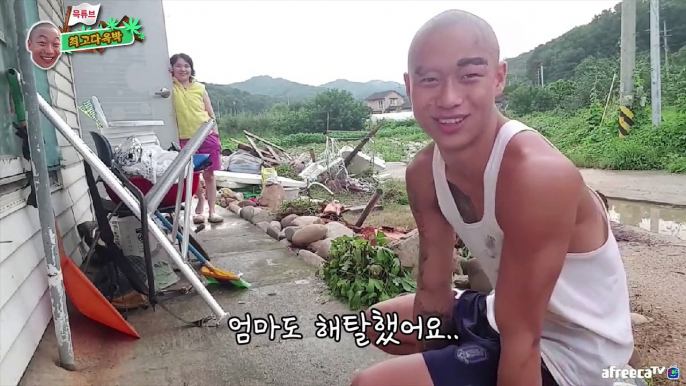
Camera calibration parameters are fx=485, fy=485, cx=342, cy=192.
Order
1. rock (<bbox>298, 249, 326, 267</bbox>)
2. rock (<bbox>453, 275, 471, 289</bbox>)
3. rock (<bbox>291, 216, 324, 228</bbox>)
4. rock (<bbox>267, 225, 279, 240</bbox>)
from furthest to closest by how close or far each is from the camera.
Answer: rock (<bbox>291, 216, 324, 228</bbox>)
rock (<bbox>267, 225, 279, 240</bbox>)
rock (<bbox>298, 249, 326, 267</bbox>)
rock (<bbox>453, 275, 471, 289</bbox>)

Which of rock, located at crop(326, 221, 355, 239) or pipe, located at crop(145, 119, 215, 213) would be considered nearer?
pipe, located at crop(145, 119, 215, 213)

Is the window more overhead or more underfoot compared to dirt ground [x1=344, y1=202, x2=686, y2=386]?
more overhead

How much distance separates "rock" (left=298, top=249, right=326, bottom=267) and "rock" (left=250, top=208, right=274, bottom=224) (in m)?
1.42

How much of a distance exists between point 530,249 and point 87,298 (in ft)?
5.96

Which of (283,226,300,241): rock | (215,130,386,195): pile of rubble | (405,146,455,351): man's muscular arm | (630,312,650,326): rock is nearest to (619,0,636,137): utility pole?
(215,130,386,195): pile of rubble

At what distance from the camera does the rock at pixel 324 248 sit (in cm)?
343

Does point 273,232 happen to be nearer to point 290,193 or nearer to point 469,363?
point 290,193

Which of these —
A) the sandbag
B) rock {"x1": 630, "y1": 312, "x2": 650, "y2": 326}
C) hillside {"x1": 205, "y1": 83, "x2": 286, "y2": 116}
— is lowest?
rock {"x1": 630, "y1": 312, "x2": 650, "y2": 326}

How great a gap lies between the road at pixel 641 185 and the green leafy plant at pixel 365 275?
4.31 metres

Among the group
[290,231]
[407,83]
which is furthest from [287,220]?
[407,83]

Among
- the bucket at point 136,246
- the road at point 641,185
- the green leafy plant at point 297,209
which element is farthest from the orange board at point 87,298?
the road at point 641,185

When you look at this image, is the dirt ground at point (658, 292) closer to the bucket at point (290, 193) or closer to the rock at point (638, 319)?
the rock at point (638, 319)

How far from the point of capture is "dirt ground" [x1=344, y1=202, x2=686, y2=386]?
2.03 m

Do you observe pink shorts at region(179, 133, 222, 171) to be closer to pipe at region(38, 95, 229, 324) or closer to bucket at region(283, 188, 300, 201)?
pipe at region(38, 95, 229, 324)
